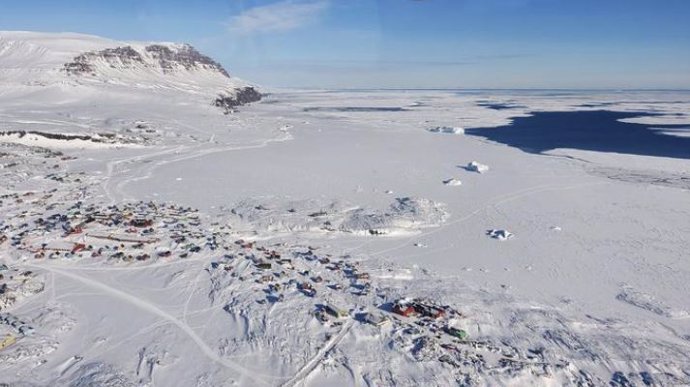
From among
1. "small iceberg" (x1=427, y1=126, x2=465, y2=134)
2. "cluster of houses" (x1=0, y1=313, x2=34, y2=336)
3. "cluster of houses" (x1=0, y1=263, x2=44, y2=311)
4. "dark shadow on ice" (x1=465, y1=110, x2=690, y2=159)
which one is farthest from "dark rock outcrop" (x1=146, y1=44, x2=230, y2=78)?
"cluster of houses" (x1=0, y1=313, x2=34, y2=336)

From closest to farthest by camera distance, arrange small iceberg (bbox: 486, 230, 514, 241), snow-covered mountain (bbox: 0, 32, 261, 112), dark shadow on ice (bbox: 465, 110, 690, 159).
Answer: small iceberg (bbox: 486, 230, 514, 241)
dark shadow on ice (bbox: 465, 110, 690, 159)
snow-covered mountain (bbox: 0, 32, 261, 112)

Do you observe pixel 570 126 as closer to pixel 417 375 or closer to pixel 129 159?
pixel 129 159

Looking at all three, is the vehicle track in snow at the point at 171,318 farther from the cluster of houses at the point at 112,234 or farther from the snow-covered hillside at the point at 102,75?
the snow-covered hillside at the point at 102,75

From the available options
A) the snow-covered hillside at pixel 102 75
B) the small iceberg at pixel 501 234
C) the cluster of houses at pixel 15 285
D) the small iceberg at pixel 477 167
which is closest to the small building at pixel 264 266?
the cluster of houses at pixel 15 285

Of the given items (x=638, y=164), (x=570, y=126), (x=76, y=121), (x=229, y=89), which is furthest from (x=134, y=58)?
(x=638, y=164)

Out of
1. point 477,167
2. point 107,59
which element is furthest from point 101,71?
point 477,167

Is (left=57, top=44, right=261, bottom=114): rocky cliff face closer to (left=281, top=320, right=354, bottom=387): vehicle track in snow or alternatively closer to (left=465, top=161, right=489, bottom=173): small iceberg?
(left=465, top=161, right=489, bottom=173): small iceberg

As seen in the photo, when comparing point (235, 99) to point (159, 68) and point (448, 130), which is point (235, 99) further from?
point (448, 130)
